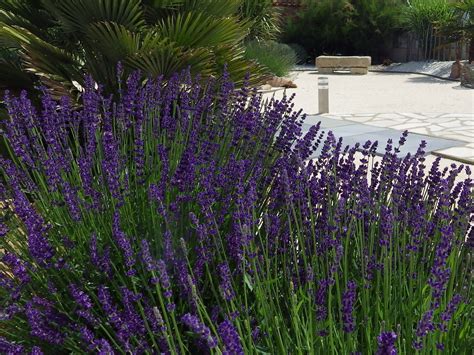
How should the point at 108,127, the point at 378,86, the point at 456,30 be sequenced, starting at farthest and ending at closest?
the point at 456,30 < the point at 378,86 < the point at 108,127

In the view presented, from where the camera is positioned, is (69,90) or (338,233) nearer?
(338,233)

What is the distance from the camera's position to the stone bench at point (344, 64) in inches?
664

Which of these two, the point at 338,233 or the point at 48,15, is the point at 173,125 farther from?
the point at 48,15

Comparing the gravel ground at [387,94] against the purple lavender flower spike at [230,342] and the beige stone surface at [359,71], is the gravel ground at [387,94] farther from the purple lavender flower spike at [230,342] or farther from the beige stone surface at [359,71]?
the purple lavender flower spike at [230,342]

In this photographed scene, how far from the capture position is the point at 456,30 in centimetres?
1507

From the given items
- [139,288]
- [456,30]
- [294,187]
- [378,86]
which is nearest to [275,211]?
[294,187]

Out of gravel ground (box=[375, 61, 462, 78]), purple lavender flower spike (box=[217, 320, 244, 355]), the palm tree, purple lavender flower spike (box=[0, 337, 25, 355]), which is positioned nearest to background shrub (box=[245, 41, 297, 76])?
gravel ground (box=[375, 61, 462, 78])

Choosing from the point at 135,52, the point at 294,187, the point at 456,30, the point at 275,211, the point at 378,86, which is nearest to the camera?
the point at 294,187

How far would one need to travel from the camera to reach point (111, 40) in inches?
164

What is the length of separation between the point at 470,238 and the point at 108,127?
1656 millimetres

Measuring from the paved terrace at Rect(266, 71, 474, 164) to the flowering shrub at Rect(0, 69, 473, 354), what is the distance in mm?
4168

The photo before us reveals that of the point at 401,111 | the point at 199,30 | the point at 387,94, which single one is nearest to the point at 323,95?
the point at 401,111

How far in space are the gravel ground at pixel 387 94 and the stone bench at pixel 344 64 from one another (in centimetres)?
98

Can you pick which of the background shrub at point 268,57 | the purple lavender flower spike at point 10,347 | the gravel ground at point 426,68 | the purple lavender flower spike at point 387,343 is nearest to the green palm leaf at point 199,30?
the purple lavender flower spike at point 10,347
